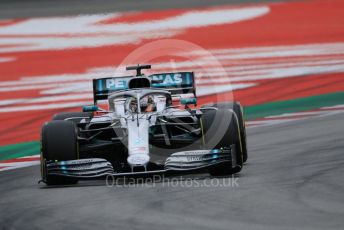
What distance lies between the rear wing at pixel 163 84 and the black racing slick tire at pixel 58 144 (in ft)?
8.02

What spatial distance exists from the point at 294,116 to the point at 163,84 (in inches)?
160

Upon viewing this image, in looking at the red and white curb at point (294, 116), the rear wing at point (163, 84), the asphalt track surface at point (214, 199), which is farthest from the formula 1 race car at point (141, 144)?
the red and white curb at point (294, 116)

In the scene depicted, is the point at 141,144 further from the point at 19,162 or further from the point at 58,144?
the point at 19,162

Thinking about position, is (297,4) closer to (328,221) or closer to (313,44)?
(313,44)

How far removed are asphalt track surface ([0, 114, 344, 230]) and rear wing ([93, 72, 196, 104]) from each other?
4.47ft

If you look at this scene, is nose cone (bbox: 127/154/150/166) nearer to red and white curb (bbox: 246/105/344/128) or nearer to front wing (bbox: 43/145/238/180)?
front wing (bbox: 43/145/238/180)

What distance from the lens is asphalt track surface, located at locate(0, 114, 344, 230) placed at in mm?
8844

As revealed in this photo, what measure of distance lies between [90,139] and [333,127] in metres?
4.82

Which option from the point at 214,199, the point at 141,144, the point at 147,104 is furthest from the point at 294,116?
the point at 214,199

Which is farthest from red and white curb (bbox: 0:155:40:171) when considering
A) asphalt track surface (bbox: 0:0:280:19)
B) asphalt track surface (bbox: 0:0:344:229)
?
asphalt track surface (bbox: 0:0:280:19)

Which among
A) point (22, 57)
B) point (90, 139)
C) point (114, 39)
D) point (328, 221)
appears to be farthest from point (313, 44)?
point (328, 221)

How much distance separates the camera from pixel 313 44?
23250 mm

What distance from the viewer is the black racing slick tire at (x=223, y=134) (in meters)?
12.0

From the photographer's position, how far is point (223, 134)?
39.5ft
